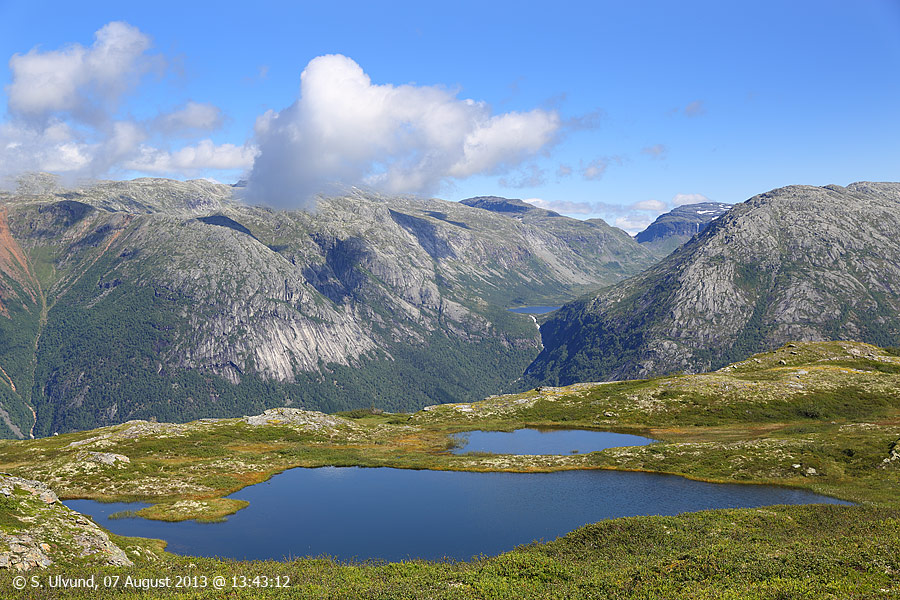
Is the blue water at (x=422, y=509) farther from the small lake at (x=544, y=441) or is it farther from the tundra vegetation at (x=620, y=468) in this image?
the small lake at (x=544, y=441)

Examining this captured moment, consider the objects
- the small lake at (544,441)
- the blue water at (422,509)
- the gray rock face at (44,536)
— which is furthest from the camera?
the small lake at (544,441)

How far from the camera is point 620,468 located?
4055 inches

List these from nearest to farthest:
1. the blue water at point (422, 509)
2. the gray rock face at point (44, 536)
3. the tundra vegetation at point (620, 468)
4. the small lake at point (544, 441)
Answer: the tundra vegetation at point (620, 468) → the gray rock face at point (44, 536) → the blue water at point (422, 509) → the small lake at point (544, 441)

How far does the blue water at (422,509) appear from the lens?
66.6 metres

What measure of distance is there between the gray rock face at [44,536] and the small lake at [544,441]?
283ft

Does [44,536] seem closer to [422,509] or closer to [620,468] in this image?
[422,509]

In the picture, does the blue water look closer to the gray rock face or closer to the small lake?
the gray rock face

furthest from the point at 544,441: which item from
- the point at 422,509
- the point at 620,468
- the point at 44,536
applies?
the point at 44,536

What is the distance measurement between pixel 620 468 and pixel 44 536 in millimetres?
89640

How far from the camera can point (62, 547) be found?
43.4 m

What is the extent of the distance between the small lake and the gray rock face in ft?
283

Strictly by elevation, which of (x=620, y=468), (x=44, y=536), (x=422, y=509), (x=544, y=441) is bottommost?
(x=544, y=441)

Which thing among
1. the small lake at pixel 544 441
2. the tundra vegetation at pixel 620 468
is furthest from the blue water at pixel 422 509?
the small lake at pixel 544 441

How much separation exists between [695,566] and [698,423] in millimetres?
110222
